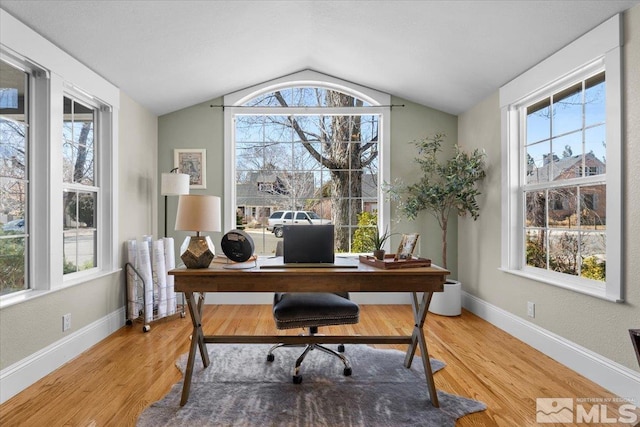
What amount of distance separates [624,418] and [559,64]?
242 cm

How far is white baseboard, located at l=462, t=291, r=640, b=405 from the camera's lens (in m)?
2.20

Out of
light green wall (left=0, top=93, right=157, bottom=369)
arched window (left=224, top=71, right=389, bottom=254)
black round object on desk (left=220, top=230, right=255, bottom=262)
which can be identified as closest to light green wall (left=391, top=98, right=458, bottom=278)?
arched window (left=224, top=71, right=389, bottom=254)

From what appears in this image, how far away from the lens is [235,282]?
2119 mm

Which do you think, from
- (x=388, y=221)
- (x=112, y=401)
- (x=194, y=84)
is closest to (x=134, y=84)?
(x=194, y=84)

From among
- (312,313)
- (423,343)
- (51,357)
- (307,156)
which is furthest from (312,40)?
(51,357)

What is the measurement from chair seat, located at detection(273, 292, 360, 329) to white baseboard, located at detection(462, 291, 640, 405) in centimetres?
162

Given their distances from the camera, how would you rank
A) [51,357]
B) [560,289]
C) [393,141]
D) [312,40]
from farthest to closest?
[393,141] → [312,40] → [560,289] → [51,357]

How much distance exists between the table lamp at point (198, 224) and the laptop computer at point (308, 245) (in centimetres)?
40

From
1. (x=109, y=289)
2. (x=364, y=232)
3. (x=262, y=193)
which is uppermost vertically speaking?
(x=262, y=193)

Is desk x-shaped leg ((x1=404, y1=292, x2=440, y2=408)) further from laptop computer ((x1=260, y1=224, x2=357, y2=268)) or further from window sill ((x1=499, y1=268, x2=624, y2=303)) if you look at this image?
window sill ((x1=499, y1=268, x2=624, y2=303))

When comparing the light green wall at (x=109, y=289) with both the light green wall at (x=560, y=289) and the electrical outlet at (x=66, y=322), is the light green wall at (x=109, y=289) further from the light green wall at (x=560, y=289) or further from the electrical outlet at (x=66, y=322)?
the light green wall at (x=560, y=289)

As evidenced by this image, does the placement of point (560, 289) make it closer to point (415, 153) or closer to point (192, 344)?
point (415, 153)

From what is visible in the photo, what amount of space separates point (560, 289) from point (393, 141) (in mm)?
2554

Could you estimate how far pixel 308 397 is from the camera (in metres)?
2.21
